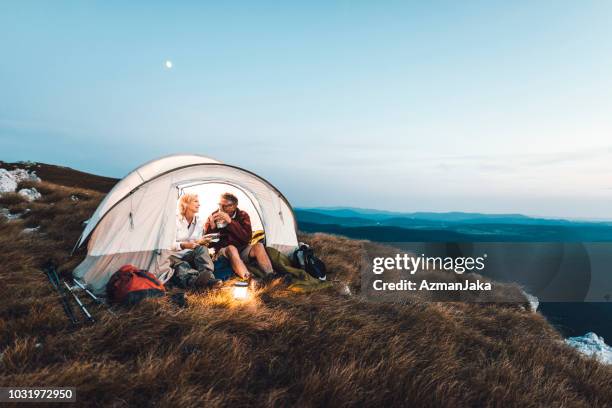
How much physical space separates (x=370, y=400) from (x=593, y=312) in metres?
54.0

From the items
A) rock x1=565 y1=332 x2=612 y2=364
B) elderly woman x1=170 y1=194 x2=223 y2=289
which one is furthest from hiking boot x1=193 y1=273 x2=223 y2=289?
rock x1=565 y1=332 x2=612 y2=364

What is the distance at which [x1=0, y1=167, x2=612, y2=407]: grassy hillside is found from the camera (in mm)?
3109

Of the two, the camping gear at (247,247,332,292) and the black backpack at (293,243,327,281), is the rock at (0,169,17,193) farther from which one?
the black backpack at (293,243,327,281)

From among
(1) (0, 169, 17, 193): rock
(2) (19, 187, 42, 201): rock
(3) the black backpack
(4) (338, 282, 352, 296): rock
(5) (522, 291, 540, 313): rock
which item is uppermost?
(1) (0, 169, 17, 193): rock

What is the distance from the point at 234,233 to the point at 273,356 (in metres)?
4.27

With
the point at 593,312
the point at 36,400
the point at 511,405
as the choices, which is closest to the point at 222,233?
the point at 36,400

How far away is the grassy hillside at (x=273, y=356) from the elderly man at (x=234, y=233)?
1.24 m

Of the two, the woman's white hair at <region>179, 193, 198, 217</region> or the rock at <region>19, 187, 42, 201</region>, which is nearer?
the woman's white hair at <region>179, 193, 198, 217</region>

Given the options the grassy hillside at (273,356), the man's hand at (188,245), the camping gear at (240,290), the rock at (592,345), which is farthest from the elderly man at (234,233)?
the rock at (592,345)

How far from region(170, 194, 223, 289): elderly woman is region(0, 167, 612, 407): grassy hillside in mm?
727

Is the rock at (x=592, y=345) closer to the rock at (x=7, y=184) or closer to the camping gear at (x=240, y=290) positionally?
the camping gear at (x=240, y=290)

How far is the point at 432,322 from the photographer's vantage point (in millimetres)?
5918

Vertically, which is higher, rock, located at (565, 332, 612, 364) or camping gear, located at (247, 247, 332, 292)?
camping gear, located at (247, 247, 332, 292)

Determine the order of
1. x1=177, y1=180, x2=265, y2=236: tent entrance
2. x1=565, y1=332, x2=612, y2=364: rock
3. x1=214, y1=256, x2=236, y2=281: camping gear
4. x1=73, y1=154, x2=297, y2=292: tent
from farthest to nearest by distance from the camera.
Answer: x1=565, y1=332, x2=612, y2=364: rock, x1=177, y1=180, x2=265, y2=236: tent entrance, x1=214, y1=256, x2=236, y2=281: camping gear, x1=73, y1=154, x2=297, y2=292: tent
